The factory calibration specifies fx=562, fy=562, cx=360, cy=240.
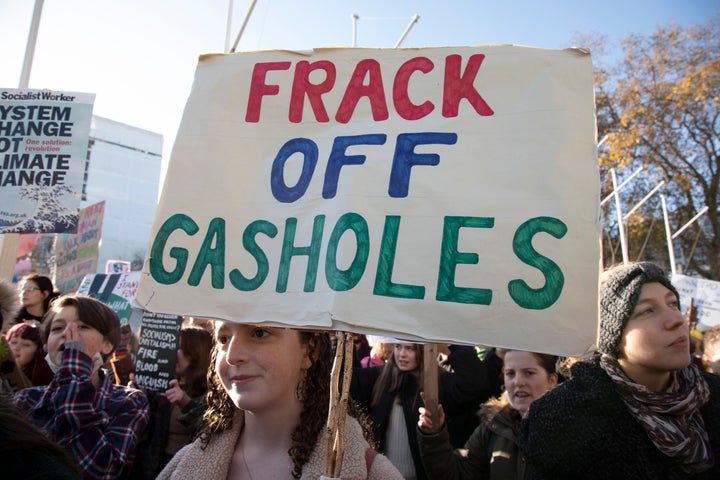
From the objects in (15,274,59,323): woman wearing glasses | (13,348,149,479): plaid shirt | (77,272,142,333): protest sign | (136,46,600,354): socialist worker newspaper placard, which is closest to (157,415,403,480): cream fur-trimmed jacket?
(136,46,600,354): socialist worker newspaper placard

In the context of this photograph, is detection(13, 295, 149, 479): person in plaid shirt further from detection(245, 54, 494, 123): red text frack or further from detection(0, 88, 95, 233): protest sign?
detection(245, 54, 494, 123): red text frack

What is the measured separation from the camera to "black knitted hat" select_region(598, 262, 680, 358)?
80.0 inches

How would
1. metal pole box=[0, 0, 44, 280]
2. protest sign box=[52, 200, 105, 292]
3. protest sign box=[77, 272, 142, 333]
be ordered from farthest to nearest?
protest sign box=[52, 200, 105, 292], protest sign box=[77, 272, 142, 333], metal pole box=[0, 0, 44, 280]

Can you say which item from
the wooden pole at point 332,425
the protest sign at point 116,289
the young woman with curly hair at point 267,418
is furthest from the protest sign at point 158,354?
the protest sign at point 116,289

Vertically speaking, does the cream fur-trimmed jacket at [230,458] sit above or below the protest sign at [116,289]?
below

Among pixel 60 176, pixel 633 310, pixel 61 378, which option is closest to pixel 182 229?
pixel 61 378

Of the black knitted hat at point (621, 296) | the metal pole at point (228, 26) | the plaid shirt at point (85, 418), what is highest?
the metal pole at point (228, 26)

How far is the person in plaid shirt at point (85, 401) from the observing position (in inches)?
102

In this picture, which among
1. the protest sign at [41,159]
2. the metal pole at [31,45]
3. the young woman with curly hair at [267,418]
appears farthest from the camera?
the metal pole at [31,45]

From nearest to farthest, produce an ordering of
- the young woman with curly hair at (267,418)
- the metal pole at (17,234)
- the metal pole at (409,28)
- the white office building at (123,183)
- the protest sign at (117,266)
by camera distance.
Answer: the young woman with curly hair at (267,418), the metal pole at (17,234), the protest sign at (117,266), the metal pole at (409,28), the white office building at (123,183)

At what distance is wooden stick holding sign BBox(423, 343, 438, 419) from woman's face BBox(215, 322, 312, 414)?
1.78ft

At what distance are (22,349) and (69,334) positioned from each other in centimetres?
113

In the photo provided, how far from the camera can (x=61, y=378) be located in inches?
105

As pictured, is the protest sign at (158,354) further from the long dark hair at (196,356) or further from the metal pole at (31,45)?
the metal pole at (31,45)
